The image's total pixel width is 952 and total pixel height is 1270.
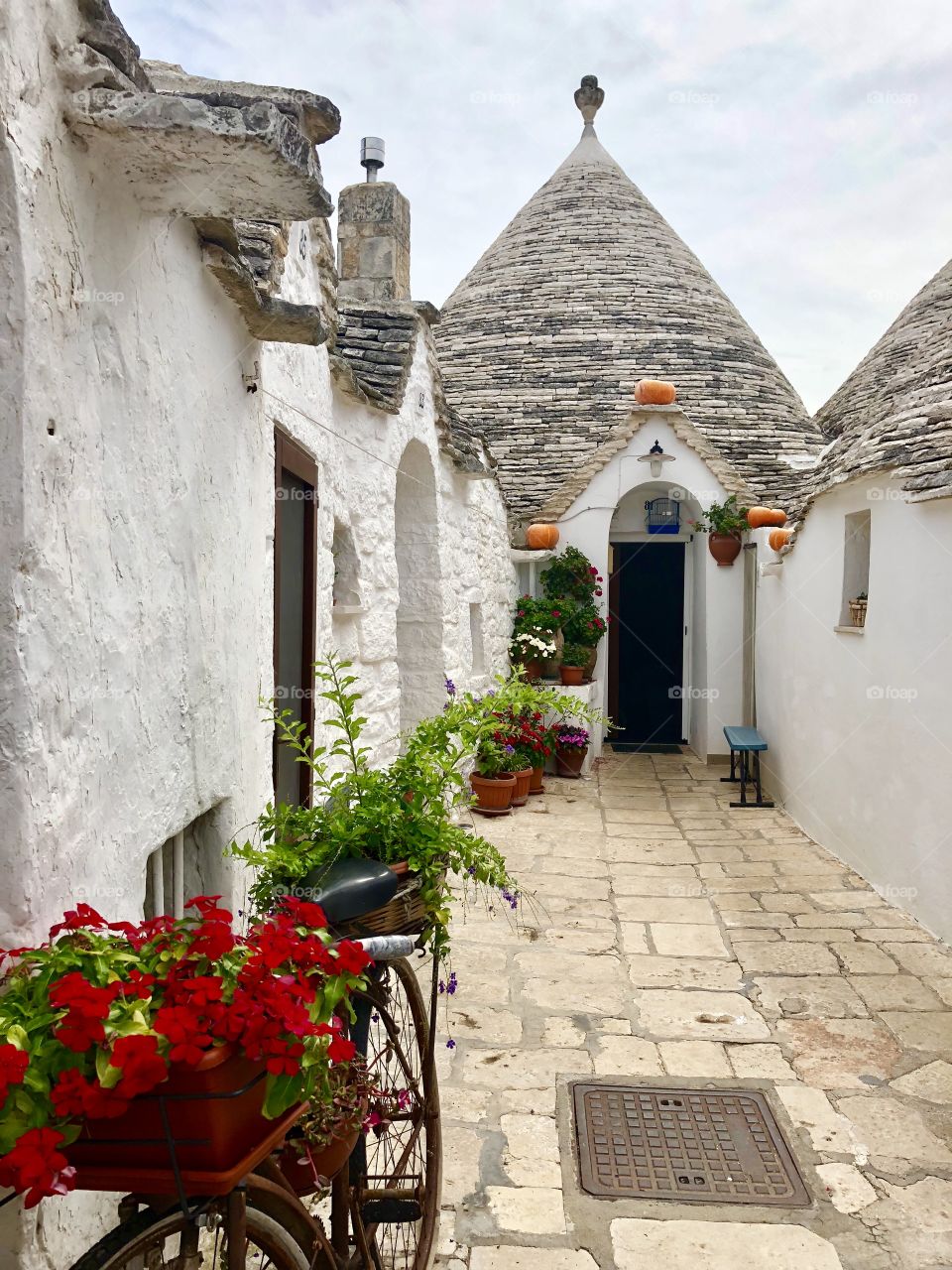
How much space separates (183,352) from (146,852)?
127 cm

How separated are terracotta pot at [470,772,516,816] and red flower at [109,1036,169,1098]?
6.57 metres

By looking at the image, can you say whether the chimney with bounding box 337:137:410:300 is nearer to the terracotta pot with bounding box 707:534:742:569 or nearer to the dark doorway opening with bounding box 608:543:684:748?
the terracotta pot with bounding box 707:534:742:569

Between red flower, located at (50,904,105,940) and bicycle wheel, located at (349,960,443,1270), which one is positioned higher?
red flower, located at (50,904,105,940)

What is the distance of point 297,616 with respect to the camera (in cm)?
Answer: 398

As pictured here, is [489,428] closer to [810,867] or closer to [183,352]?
[810,867]

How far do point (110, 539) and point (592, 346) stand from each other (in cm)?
1123

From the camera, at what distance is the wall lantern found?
10555mm

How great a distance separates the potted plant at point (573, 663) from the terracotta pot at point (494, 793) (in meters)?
A: 2.25

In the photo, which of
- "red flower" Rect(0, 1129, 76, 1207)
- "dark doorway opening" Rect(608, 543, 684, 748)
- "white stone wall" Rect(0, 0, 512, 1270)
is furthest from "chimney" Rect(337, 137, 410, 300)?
"dark doorway opening" Rect(608, 543, 684, 748)

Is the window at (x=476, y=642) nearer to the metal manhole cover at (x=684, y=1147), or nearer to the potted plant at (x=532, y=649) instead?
the potted plant at (x=532, y=649)

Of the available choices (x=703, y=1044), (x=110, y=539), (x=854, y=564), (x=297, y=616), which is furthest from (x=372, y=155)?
(x=703, y=1044)

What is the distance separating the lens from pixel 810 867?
21.6 ft

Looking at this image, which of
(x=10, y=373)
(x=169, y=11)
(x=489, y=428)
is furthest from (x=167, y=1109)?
(x=489, y=428)

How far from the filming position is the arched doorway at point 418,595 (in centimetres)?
670
